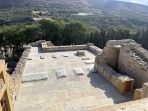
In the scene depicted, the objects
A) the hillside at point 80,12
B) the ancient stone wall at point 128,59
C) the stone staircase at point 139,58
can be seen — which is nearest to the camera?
the stone staircase at point 139,58

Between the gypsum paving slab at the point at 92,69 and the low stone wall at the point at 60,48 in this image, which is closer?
the gypsum paving slab at the point at 92,69

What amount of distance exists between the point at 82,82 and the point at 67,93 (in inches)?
65.0

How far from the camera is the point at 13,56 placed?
87.2 feet

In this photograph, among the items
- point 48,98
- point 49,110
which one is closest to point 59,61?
point 48,98

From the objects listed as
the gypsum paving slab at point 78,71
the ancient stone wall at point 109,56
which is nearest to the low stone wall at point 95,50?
the ancient stone wall at point 109,56

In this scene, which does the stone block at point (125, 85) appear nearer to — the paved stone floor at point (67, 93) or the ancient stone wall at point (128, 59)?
the paved stone floor at point (67, 93)

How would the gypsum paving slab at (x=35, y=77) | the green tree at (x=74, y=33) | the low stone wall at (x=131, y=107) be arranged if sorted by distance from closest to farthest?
the low stone wall at (x=131, y=107) < the gypsum paving slab at (x=35, y=77) < the green tree at (x=74, y=33)

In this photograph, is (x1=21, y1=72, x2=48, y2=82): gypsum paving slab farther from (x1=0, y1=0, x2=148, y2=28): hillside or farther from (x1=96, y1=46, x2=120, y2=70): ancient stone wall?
(x1=0, y1=0, x2=148, y2=28): hillside

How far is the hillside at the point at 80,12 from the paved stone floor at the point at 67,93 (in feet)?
214

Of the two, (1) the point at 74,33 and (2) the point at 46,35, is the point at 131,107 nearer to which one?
(2) the point at 46,35

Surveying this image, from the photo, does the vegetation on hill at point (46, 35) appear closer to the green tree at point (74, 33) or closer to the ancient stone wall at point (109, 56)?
the green tree at point (74, 33)

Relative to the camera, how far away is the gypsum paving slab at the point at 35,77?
10877mm

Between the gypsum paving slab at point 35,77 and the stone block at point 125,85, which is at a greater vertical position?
the stone block at point 125,85

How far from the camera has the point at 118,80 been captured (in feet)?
31.7
